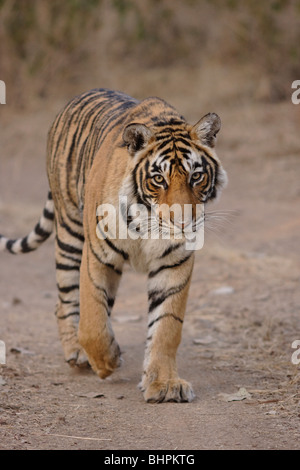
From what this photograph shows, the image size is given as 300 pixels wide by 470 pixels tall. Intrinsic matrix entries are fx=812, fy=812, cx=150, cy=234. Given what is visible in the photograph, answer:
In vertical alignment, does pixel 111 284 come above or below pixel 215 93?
below

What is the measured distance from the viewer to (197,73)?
42.5 ft

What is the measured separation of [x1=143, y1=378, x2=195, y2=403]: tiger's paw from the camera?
3.54 metres

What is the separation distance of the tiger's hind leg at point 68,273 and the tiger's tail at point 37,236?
34cm

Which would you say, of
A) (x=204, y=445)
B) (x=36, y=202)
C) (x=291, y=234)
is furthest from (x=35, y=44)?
(x=204, y=445)

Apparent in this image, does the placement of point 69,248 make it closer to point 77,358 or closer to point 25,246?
point 25,246

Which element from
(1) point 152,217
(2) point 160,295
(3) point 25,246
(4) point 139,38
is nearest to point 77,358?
(2) point 160,295

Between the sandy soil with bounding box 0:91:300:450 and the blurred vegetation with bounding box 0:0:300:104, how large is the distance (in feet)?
8.07

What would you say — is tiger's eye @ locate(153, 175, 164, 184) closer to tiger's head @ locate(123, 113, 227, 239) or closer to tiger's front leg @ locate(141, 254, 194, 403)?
tiger's head @ locate(123, 113, 227, 239)

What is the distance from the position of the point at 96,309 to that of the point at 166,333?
352 millimetres

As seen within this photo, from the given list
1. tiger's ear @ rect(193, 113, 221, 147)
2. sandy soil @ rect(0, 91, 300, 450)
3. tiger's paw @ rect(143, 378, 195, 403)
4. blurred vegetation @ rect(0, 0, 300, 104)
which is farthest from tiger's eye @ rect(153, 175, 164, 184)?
blurred vegetation @ rect(0, 0, 300, 104)

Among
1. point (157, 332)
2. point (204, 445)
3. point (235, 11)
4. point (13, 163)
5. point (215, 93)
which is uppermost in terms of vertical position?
point (235, 11)

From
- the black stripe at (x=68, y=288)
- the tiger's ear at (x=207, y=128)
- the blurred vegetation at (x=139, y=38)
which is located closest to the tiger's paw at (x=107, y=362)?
the black stripe at (x=68, y=288)

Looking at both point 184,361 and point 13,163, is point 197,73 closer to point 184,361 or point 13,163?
point 13,163

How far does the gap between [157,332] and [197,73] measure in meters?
9.84
